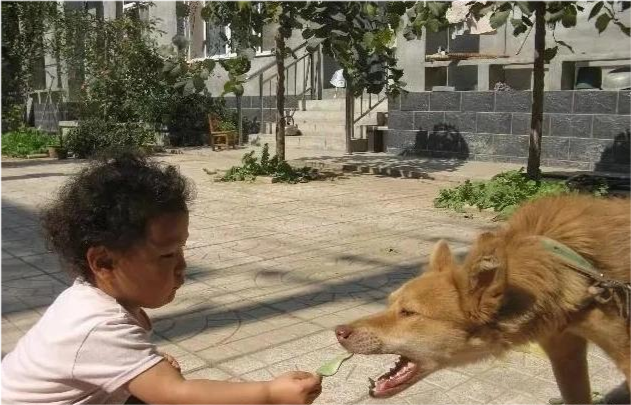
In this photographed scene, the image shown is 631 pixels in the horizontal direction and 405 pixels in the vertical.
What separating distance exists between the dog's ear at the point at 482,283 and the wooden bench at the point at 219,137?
47.6 feet

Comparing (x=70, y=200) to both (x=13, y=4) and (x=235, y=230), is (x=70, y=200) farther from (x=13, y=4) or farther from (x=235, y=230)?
(x=13, y=4)

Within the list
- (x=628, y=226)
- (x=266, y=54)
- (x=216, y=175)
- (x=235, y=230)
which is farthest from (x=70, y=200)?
(x=266, y=54)

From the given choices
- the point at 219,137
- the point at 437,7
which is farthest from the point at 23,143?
the point at 437,7

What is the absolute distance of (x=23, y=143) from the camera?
1709 centimetres

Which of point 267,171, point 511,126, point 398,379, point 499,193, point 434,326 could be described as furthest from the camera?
point 511,126

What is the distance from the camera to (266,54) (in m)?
18.0

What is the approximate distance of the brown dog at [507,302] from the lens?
2508 mm

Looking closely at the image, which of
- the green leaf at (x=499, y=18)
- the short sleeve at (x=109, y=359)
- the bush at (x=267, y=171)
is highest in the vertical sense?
the green leaf at (x=499, y=18)

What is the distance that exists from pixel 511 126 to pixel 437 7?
484 centimetres

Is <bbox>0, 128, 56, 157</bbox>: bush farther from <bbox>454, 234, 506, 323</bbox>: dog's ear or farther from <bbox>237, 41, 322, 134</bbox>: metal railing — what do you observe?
<bbox>454, 234, 506, 323</bbox>: dog's ear

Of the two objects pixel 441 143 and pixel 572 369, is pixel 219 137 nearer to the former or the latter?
pixel 441 143

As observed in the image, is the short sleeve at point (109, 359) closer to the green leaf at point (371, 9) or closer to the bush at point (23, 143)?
the green leaf at point (371, 9)

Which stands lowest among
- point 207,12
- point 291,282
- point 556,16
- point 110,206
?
point 291,282

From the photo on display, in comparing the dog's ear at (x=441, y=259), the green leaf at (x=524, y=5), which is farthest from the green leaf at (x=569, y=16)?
the dog's ear at (x=441, y=259)
